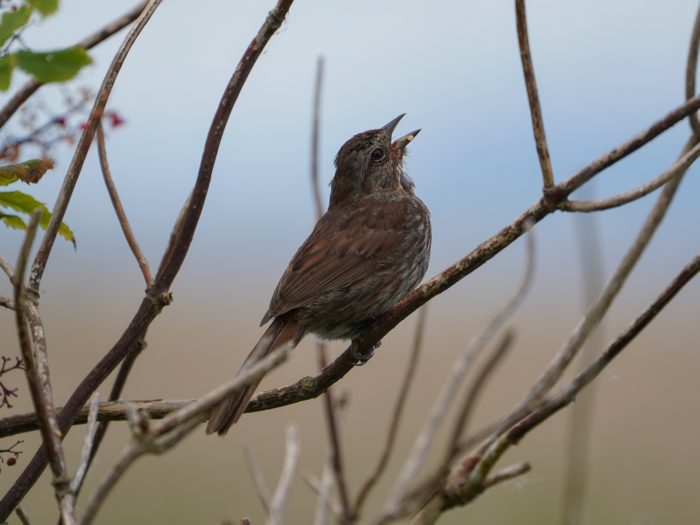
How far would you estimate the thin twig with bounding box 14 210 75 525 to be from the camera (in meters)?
1.10

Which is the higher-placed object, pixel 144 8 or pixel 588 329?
pixel 144 8

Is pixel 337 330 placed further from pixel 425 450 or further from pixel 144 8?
pixel 425 450

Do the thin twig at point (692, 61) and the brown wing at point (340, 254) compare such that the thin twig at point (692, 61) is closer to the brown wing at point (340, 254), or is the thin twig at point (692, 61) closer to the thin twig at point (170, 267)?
the thin twig at point (170, 267)

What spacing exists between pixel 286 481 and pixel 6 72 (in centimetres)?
69

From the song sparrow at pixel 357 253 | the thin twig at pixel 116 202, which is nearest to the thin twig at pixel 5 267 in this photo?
the thin twig at pixel 116 202

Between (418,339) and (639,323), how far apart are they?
39cm

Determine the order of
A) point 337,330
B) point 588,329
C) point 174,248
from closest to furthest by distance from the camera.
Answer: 1. point 588,329
2. point 174,248
3. point 337,330

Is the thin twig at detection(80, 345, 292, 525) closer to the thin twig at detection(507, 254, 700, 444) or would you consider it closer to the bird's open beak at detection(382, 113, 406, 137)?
the thin twig at detection(507, 254, 700, 444)

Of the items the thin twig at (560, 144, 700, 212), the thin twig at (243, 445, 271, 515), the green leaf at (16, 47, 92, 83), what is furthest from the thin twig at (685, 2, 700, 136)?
the green leaf at (16, 47, 92, 83)

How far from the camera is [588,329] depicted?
1240 mm

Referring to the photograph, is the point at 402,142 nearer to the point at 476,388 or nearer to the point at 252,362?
the point at 252,362

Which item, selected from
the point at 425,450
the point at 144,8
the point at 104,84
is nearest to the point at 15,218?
the point at 104,84

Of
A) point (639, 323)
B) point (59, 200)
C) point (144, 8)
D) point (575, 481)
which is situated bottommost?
point (575, 481)

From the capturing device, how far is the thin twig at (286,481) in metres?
1.28
